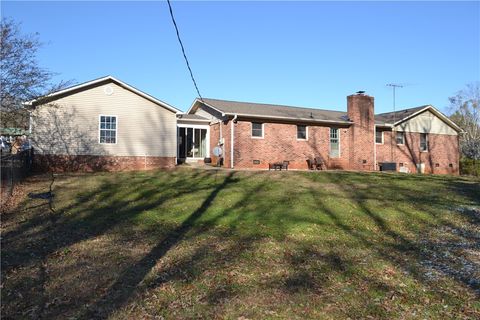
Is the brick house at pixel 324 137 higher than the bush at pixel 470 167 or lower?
higher

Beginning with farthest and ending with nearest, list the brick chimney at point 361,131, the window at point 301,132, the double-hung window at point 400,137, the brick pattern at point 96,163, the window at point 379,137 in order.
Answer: the double-hung window at point 400,137, the window at point 379,137, the brick chimney at point 361,131, the window at point 301,132, the brick pattern at point 96,163

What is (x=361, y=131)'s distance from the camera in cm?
2755

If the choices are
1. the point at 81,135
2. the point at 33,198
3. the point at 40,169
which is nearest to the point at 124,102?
the point at 81,135

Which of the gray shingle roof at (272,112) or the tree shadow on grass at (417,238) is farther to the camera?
the gray shingle roof at (272,112)

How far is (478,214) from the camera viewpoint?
11703mm

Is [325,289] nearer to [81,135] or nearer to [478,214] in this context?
[478,214]

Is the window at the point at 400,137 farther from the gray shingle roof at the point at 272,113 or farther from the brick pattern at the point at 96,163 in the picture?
the brick pattern at the point at 96,163

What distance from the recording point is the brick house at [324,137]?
24031mm

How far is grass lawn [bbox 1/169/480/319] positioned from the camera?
5344 mm

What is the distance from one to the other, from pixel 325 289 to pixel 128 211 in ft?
22.9

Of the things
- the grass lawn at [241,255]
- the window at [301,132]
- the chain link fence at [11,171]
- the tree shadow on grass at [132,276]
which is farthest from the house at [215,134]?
the tree shadow on grass at [132,276]

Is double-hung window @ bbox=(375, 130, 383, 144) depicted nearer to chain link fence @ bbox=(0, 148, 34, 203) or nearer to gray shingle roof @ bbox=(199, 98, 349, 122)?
gray shingle roof @ bbox=(199, 98, 349, 122)

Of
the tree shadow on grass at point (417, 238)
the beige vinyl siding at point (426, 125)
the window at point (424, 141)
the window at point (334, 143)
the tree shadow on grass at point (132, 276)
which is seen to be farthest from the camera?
the window at point (424, 141)

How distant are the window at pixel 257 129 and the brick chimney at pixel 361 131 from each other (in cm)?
691
